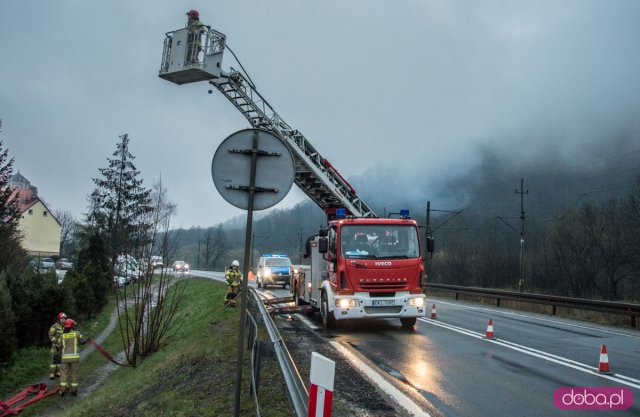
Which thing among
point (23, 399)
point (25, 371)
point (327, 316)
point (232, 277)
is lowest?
point (23, 399)

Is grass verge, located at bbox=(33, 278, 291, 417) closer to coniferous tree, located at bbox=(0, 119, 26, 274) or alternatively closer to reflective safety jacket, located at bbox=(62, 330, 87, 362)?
reflective safety jacket, located at bbox=(62, 330, 87, 362)

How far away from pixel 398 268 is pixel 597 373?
4702mm

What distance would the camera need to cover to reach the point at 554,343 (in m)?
10.8

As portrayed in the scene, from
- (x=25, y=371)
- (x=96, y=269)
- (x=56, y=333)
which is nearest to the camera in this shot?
(x=56, y=333)

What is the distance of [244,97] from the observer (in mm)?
14305

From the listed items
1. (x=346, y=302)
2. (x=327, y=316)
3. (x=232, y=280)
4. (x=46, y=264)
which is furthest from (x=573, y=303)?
(x=46, y=264)

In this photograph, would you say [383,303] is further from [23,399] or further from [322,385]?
[23,399]

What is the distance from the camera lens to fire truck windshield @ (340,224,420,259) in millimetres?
11625

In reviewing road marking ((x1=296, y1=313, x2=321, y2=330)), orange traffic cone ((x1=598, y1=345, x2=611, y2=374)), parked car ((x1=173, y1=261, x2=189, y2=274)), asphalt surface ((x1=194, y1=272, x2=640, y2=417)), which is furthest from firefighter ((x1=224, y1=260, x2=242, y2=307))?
orange traffic cone ((x1=598, y1=345, x2=611, y2=374))

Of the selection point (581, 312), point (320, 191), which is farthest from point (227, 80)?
point (581, 312)

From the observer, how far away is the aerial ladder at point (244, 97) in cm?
1398

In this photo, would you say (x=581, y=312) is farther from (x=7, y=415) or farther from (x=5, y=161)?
(x=5, y=161)

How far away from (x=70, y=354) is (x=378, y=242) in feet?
26.3

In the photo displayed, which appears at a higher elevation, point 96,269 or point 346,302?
point 96,269
